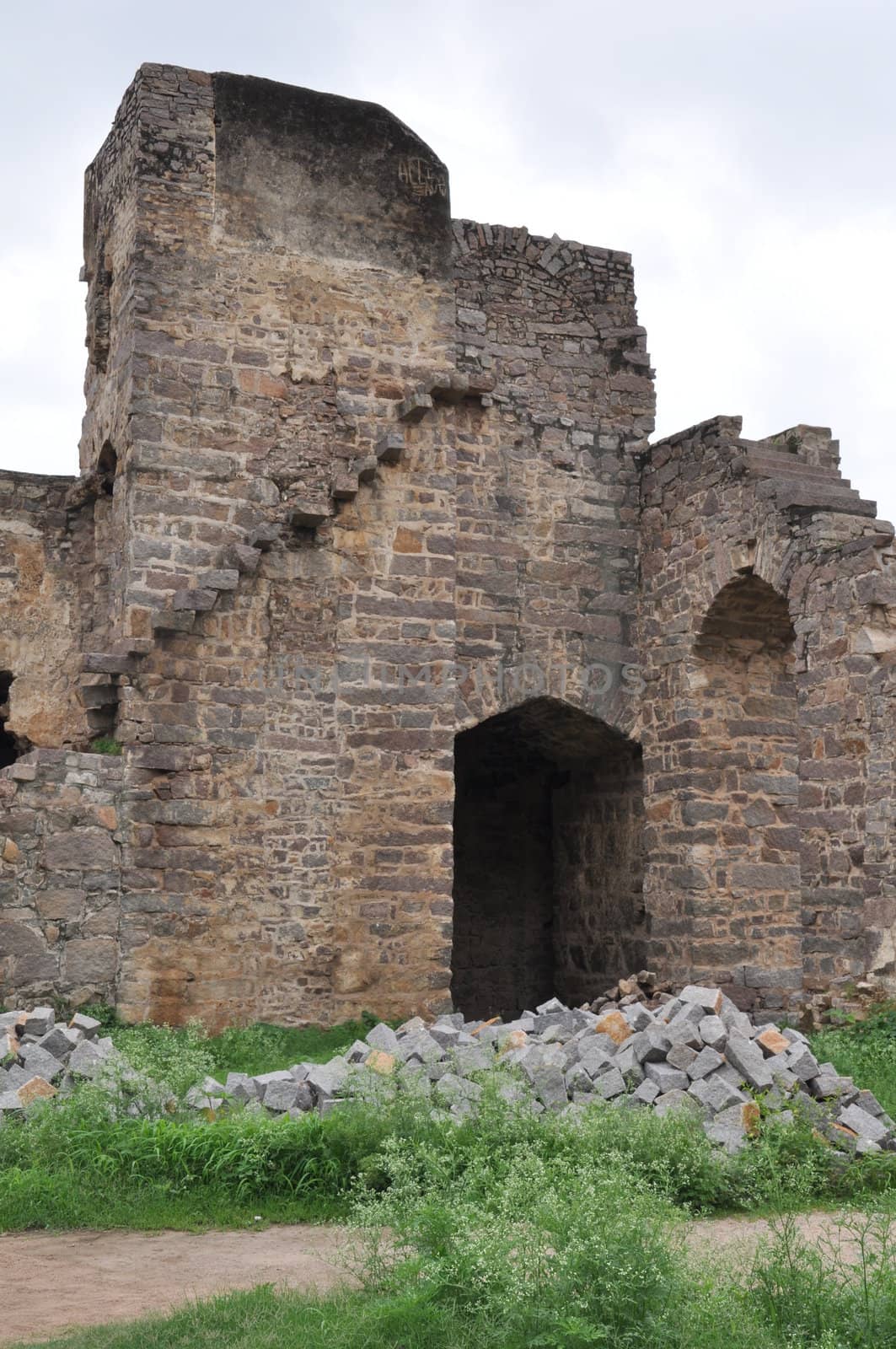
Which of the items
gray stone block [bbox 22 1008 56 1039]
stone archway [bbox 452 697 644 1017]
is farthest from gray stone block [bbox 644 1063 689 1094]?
stone archway [bbox 452 697 644 1017]

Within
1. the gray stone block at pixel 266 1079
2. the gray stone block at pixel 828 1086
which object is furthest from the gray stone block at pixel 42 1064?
the gray stone block at pixel 828 1086

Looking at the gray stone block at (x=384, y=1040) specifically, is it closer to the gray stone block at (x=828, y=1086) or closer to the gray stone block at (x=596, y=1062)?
the gray stone block at (x=596, y=1062)

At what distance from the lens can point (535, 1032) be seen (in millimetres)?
8438

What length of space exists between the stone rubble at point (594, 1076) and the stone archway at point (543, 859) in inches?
210

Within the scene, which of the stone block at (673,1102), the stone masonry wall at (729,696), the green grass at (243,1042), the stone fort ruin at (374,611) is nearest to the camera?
the stone block at (673,1102)

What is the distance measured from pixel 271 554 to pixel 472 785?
4.75 m

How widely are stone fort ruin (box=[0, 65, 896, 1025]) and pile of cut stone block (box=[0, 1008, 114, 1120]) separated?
1.19 metres

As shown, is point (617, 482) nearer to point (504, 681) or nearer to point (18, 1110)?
point (504, 681)

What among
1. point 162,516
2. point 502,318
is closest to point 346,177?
point 502,318

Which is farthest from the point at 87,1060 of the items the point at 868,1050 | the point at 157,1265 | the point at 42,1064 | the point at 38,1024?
the point at 868,1050

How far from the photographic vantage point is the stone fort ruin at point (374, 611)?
9789 millimetres

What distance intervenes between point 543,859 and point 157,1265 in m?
Answer: 9.53

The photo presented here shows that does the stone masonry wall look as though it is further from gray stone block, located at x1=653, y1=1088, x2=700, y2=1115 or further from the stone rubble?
gray stone block, located at x1=653, y1=1088, x2=700, y2=1115

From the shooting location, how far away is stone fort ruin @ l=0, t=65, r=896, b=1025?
9789 millimetres
